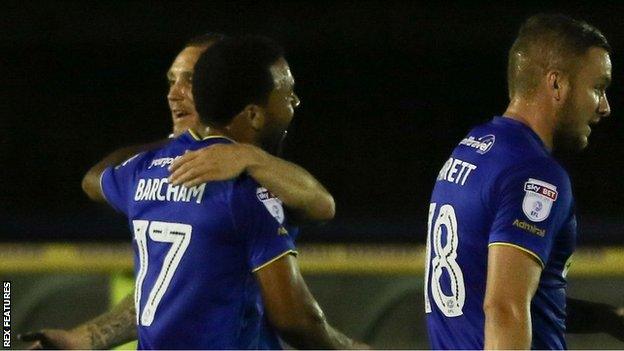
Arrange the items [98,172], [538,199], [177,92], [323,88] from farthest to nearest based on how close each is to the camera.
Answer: [323,88] < [177,92] < [98,172] < [538,199]

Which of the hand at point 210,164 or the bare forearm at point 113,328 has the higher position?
the hand at point 210,164

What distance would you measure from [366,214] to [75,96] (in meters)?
3.01

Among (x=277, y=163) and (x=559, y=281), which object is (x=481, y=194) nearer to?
(x=559, y=281)

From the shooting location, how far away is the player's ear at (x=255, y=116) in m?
2.86

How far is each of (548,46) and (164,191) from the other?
38.8 inches

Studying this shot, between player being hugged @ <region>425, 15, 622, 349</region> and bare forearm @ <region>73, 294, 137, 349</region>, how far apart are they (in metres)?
1.12

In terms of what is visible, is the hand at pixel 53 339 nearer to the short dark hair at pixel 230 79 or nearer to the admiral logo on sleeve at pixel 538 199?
the short dark hair at pixel 230 79

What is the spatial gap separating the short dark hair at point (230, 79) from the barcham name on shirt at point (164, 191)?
0.60 ft

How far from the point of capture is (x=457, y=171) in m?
2.95

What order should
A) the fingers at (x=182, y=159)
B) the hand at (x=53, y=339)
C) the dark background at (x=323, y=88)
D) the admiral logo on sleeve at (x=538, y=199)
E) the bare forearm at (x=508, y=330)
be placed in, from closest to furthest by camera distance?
the bare forearm at (x=508, y=330) < the admiral logo on sleeve at (x=538, y=199) < the fingers at (x=182, y=159) < the hand at (x=53, y=339) < the dark background at (x=323, y=88)

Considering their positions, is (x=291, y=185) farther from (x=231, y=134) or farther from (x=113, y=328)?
(x=113, y=328)
